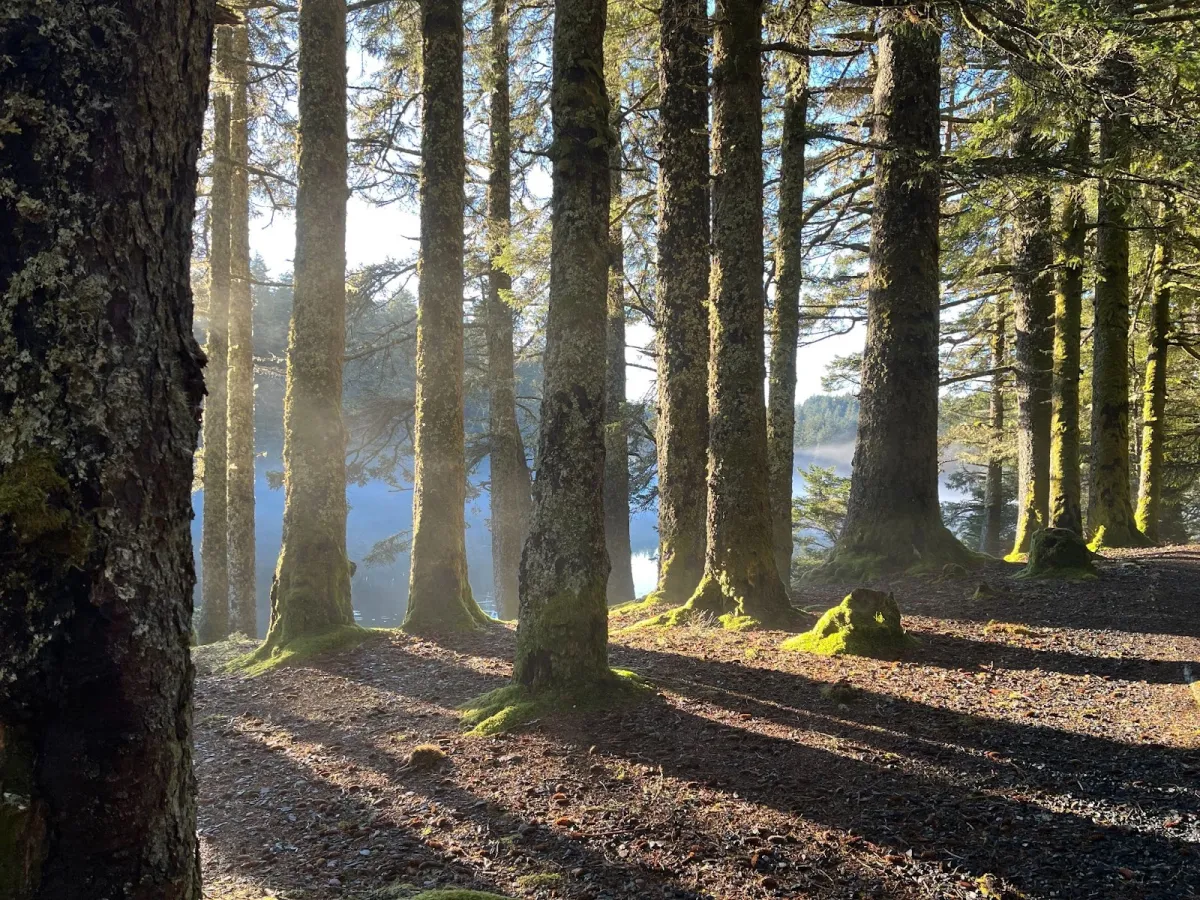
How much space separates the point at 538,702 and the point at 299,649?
3841 millimetres

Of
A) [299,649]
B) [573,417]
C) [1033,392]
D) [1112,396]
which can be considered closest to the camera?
[573,417]

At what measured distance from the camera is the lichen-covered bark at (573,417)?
17.0 ft

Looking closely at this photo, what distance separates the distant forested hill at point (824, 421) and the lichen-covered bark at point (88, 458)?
62132 mm

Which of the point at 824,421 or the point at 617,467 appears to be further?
the point at 824,421

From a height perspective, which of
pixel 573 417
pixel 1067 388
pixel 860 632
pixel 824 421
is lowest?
pixel 860 632

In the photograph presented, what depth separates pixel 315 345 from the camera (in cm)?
801

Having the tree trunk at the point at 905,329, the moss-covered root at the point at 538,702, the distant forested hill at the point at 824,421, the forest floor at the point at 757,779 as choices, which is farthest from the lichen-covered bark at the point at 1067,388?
the distant forested hill at the point at 824,421

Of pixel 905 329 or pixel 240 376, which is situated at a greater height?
pixel 905 329

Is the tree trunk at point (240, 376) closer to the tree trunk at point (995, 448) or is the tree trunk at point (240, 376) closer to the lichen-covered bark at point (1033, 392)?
the lichen-covered bark at point (1033, 392)

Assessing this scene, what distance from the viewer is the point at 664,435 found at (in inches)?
351

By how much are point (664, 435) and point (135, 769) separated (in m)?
7.52

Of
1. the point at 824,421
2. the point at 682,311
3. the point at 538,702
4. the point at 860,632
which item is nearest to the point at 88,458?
the point at 538,702

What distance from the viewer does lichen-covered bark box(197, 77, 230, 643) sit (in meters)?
12.4

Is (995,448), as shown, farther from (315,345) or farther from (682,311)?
(315,345)
